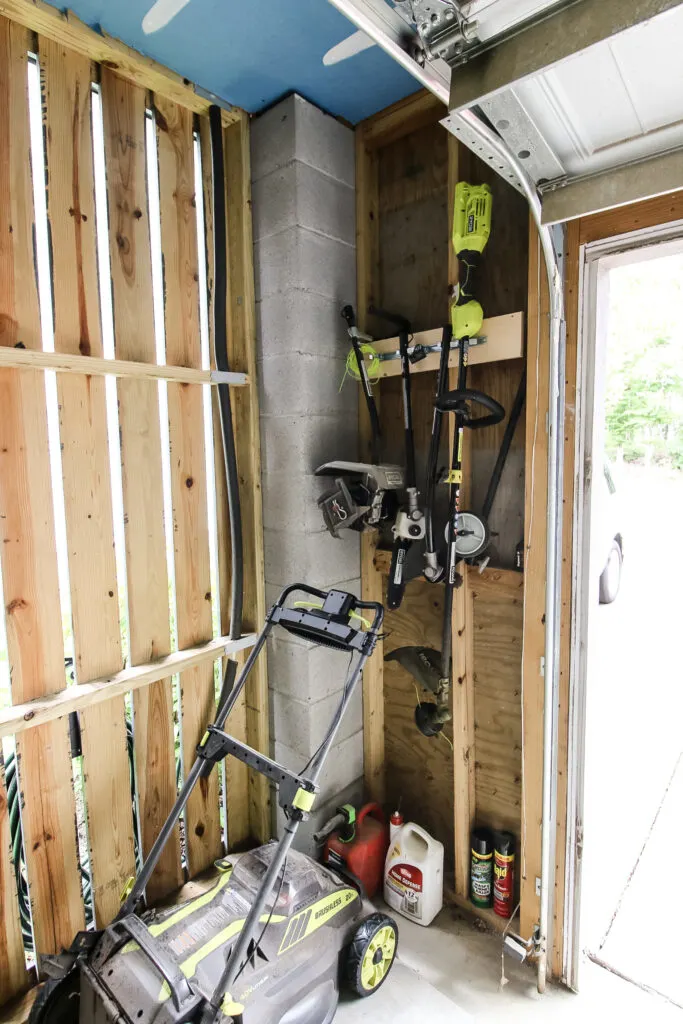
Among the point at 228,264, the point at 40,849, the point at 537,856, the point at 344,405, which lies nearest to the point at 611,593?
the point at 537,856

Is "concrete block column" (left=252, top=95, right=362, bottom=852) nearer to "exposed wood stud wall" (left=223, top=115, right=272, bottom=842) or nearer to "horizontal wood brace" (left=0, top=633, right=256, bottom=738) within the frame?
"exposed wood stud wall" (left=223, top=115, right=272, bottom=842)

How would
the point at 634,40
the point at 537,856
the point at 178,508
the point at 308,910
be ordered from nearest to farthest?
the point at 634,40 < the point at 308,910 < the point at 537,856 < the point at 178,508

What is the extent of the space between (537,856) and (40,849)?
5.09 feet

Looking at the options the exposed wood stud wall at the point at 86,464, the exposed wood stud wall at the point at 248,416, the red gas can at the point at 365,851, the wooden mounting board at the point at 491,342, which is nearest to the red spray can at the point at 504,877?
the red gas can at the point at 365,851

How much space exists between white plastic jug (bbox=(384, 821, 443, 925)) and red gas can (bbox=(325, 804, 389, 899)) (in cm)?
5

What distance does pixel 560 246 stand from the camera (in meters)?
1.61

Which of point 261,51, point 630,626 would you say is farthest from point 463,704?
point 261,51

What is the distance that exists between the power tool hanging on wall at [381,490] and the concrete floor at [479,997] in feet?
3.93

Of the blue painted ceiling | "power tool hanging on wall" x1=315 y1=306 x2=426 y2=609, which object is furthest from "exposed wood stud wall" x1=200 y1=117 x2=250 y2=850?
"power tool hanging on wall" x1=315 y1=306 x2=426 y2=609

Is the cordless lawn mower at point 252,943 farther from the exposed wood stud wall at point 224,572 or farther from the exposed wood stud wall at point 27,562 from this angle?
the exposed wood stud wall at point 224,572

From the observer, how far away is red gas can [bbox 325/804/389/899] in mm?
2076

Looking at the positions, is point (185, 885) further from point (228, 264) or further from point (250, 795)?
point (228, 264)

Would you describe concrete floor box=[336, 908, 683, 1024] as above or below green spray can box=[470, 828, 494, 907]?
below

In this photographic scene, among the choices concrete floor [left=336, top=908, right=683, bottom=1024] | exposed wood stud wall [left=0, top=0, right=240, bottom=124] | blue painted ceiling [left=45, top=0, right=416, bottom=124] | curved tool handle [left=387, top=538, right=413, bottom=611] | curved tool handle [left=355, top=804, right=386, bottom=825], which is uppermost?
blue painted ceiling [left=45, top=0, right=416, bottom=124]
